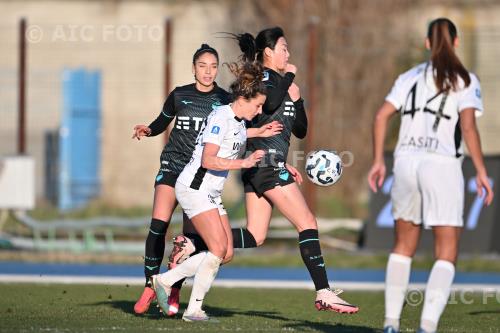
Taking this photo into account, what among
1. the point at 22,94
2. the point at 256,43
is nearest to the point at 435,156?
the point at 256,43

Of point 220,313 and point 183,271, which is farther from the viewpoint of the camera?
point 220,313

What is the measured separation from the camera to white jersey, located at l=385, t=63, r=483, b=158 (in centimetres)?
707

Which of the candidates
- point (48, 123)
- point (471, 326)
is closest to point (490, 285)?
point (471, 326)

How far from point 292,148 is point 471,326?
10728 mm

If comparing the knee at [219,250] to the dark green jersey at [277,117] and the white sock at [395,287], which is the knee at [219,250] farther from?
the white sock at [395,287]

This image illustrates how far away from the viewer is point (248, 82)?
8.16 m

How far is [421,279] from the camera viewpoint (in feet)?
47.3

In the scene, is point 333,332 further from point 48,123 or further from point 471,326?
point 48,123

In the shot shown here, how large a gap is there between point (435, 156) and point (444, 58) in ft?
2.03

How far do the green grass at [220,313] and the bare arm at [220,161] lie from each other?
1.12 metres

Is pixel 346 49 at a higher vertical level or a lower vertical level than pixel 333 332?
higher

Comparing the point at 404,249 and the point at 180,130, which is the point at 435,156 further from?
the point at 180,130

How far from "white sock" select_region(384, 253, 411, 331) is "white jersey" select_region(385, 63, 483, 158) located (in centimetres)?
68

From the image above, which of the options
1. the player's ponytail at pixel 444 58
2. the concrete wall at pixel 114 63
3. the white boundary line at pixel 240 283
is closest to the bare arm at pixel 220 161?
the player's ponytail at pixel 444 58
